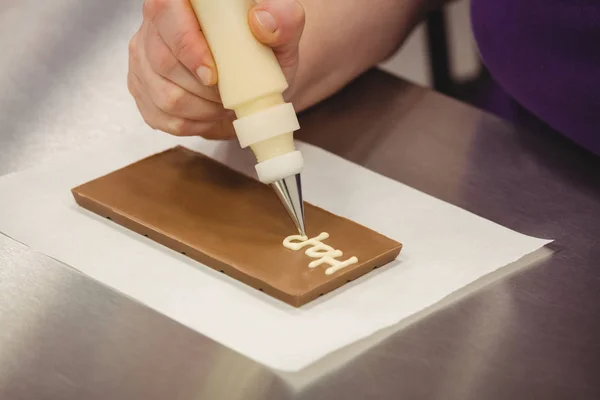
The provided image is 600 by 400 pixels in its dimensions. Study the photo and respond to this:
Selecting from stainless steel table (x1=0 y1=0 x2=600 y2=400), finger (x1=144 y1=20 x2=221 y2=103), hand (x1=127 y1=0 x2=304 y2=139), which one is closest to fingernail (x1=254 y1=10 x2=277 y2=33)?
hand (x1=127 y1=0 x2=304 y2=139)

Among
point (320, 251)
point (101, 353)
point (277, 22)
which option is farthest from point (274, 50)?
point (101, 353)

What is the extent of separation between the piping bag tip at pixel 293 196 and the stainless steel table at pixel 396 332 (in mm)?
124

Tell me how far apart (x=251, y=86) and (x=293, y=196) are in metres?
0.09

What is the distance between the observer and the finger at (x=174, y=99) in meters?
0.72

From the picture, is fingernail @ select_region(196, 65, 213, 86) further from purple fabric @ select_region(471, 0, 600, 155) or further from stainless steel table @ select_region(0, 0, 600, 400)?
purple fabric @ select_region(471, 0, 600, 155)

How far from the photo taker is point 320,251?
62 cm

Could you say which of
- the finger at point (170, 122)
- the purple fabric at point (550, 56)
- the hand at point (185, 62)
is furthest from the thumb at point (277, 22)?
the purple fabric at point (550, 56)

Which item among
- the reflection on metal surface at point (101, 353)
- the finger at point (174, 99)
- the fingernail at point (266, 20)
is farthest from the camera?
the finger at point (174, 99)

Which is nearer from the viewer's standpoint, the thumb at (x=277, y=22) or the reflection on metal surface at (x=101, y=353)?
the reflection on metal surface at (x=101, y=353)

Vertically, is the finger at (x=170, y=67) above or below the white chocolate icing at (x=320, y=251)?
above

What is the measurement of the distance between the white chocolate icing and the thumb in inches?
5.4

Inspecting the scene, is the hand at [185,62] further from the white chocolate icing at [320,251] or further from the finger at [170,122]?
the white chocolate icing at [320,251]

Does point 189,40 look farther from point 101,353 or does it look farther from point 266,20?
point 101,353

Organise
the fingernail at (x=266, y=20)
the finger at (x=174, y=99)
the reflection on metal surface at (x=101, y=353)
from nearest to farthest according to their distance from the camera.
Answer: the reflection on metal surface at (x=101, y=353) → the fingernail at (x=266, y=20) → the finger at (x=174, y=99)
